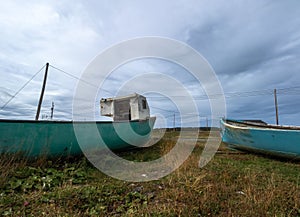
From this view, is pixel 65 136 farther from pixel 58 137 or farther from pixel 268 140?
pixel 268 140

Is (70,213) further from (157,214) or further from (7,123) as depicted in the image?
(7,123)

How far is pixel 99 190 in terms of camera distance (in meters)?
2.57

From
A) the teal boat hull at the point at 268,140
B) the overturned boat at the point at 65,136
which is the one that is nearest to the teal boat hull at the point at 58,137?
the overturned boat at the point at 65,136

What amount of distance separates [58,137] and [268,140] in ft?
21.0

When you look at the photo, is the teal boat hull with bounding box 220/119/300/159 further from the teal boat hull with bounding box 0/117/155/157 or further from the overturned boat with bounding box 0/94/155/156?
the teal boat hull with bounding box 0/117/155/157

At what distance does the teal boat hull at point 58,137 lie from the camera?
12.4 feet

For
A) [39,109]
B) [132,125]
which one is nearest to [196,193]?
[132,125]

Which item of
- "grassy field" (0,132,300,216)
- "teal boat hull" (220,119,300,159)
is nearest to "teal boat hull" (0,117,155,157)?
"grassy field" (0,132,300,216)

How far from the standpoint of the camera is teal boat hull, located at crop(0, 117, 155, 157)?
3.78 m

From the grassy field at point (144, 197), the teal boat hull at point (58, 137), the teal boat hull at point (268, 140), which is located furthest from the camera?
the teal boat hull at point (268, 140)

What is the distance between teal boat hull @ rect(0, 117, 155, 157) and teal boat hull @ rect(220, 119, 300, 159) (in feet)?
14.1

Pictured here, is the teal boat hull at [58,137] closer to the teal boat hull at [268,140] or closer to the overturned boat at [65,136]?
the overturned boat at [65,136]

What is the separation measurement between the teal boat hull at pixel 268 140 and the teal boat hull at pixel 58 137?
4.30 metres

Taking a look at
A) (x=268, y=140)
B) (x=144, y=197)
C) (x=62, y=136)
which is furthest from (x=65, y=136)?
(x=268, y=140)
